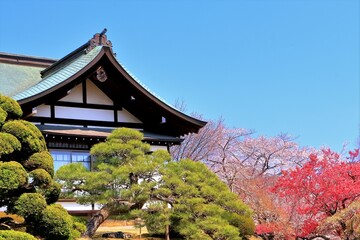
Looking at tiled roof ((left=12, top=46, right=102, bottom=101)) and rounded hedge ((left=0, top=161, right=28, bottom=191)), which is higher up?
tiled roof ((left=12, top=46, right=102, bottom=101))

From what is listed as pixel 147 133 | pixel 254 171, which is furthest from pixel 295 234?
pixel 254 171

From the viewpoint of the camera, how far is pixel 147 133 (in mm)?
21156

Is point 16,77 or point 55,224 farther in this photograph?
point 16,77

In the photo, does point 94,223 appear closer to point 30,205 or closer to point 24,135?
point 30,205

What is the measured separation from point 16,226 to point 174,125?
8.15 meters

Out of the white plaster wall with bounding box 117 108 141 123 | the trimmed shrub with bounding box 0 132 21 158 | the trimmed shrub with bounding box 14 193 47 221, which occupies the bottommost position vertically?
the trimmed shrub with bounding box 14 193 47 221

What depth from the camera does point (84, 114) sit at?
20.2 metres

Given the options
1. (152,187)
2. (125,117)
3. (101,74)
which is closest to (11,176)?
(152,187)

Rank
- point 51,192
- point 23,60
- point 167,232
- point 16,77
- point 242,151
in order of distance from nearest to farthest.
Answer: point 51,192
point 167,232
point 16,77
point 23,60
point 242,151

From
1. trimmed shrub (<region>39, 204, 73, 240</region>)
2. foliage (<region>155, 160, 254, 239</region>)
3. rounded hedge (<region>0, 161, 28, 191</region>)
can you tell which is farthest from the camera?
foliage (<region>155, 160, 254, 239</region>)

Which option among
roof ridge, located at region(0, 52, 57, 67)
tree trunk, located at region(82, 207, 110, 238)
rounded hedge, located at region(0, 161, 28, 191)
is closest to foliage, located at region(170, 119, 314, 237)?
roof ridge, located at region(0, 52, 57, 67)

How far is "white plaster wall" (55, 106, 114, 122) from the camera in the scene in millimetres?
19747

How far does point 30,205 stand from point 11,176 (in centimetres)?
83

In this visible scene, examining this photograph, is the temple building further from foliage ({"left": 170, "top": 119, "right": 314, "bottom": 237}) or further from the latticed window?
foliage ({"left": 170, "top": 119, "right": 314, "bottom": 237})
